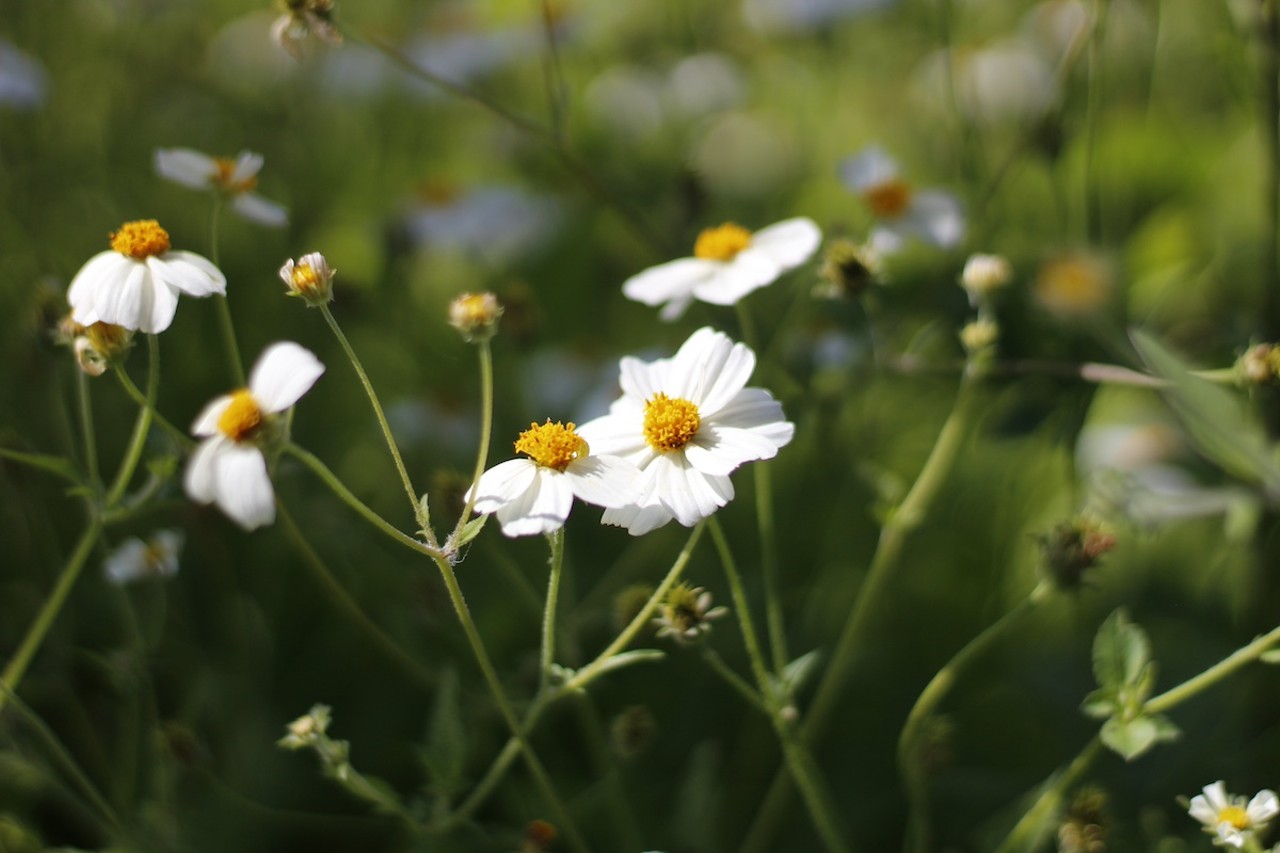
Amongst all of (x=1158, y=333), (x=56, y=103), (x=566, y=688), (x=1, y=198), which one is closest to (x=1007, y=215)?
(x=1158, y=333)

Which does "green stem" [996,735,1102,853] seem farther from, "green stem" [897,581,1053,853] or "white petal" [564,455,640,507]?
"white petal" [564,455,640,507]

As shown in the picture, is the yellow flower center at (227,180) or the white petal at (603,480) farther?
the yellow flower center at (227,180)

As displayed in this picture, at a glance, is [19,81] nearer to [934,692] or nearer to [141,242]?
[141,242]

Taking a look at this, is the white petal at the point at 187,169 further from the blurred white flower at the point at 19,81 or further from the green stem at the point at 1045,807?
the green stem at the point at 1045,807

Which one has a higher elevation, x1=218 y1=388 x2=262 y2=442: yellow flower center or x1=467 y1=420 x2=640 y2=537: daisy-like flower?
x1=218 y1=388 x2=262 y2=442: yellow flower center

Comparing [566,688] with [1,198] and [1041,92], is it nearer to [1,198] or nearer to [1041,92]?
[1,198]

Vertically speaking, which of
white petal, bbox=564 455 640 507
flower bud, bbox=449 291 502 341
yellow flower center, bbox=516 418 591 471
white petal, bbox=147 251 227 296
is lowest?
white petal, bbox=564 455 640 507

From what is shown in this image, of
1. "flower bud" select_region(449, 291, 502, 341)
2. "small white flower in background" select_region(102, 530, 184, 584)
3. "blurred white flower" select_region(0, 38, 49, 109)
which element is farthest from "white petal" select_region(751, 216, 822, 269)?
"blurred white flower" select_region(0, 38, 49, 109)

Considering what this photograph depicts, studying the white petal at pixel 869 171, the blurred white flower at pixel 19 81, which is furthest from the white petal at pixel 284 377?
the blurred white flower at pixel 19 81
